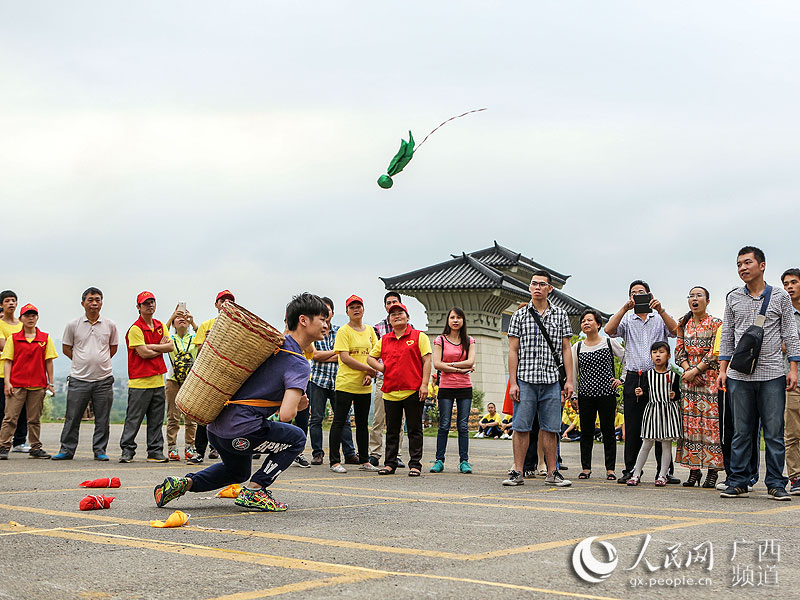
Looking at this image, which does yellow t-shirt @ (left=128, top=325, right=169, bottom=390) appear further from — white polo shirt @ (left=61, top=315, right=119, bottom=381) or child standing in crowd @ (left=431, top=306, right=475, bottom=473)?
child standing in crowd @ (left=431, top=306, right=475, bottom=473)

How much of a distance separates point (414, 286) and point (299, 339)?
83.4 ft

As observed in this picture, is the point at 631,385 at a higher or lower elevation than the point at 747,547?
higher

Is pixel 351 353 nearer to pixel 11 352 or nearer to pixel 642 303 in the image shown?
pixel 642 303

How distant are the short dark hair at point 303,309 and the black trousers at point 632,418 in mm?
4676

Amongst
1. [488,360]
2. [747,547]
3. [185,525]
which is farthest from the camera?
[488,360]

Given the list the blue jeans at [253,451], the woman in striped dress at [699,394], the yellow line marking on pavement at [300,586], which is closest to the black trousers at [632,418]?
the woman in striped dress at [699,394]

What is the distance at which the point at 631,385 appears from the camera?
9812 millimetres

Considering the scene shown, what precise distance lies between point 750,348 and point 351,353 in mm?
4471

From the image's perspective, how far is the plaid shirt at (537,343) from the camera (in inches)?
357

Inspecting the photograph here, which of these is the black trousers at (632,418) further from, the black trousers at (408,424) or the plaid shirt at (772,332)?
the black trousers at (408,424)

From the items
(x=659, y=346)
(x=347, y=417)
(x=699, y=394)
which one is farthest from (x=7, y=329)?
(x=699, y=394)

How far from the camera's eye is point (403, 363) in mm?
10000

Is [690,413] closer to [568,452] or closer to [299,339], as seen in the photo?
[299,339]

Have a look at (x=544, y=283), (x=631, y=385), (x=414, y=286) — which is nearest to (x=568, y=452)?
(x=631, y=385)
